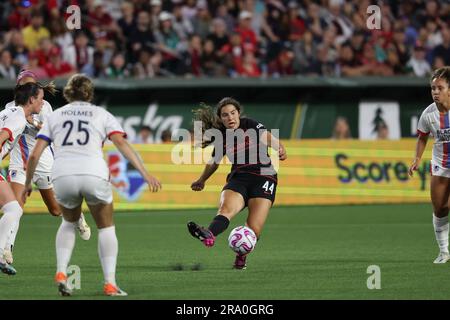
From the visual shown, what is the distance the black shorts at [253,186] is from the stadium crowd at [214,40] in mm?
10640

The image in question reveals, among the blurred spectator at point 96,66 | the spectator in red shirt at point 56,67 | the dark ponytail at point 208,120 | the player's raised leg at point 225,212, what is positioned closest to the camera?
the player's raised leg at point 225,212

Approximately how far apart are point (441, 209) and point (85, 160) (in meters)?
4.83

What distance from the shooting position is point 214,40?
23.0m

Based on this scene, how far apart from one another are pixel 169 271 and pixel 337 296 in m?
Result: 2.68

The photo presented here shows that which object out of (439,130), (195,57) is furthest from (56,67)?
(439,130)

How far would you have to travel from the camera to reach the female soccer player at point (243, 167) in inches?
450

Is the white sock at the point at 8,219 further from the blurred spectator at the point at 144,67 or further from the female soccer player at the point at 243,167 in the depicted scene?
the blurred spectator at the point at 144,67

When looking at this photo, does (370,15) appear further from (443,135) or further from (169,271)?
(169,271)

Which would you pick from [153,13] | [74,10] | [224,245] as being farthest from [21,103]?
[153,13]

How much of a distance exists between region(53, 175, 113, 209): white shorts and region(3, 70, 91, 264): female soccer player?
2496 millimetres

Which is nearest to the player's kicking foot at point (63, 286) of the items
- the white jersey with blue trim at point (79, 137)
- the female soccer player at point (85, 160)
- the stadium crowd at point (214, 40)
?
the female soccer player at point (85, 160)

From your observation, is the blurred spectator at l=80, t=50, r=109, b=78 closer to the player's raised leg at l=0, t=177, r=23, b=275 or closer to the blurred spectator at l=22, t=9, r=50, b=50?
the blurred spectator at l=22, t=9, r=50, b=50

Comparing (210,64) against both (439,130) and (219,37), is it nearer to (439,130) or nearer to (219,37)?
(219,37)

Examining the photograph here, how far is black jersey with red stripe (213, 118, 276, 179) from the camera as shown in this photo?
11523 mm
